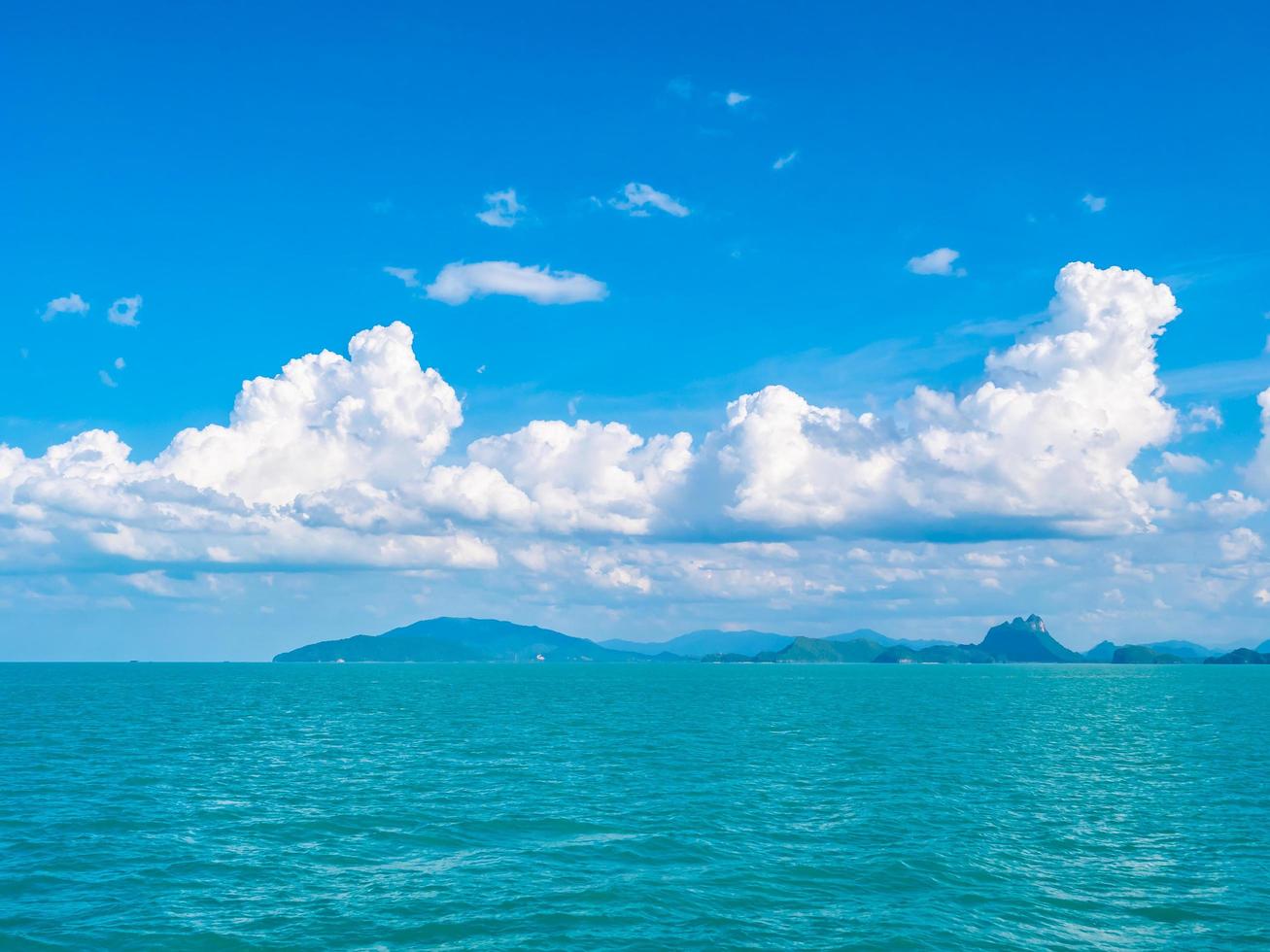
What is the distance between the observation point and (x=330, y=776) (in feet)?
239

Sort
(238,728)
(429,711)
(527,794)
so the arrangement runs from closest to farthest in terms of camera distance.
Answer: (527,794)
(238,728)
(429,711)

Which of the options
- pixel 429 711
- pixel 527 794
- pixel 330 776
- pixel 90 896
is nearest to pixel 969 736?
pixel 527 794

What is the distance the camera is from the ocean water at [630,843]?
36844 millimetres

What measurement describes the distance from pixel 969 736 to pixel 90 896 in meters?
94.0

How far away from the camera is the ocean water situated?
3684 centimetres

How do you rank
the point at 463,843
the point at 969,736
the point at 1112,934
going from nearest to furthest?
the point at 1112,934, the point at 463,843, the point at 969,736

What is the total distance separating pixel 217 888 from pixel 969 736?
8967 centimetres

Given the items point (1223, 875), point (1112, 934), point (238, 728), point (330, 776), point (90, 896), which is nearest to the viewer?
point (1112, 934)

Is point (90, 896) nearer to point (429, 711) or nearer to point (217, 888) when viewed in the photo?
point (217, 888)

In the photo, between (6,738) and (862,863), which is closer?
(862,863)

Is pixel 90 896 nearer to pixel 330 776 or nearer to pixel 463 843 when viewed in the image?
pixel 463 843

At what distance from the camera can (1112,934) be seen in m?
36.6

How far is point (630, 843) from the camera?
1956 inches

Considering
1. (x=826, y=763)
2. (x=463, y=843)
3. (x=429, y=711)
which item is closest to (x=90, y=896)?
(x=463, y=843)
